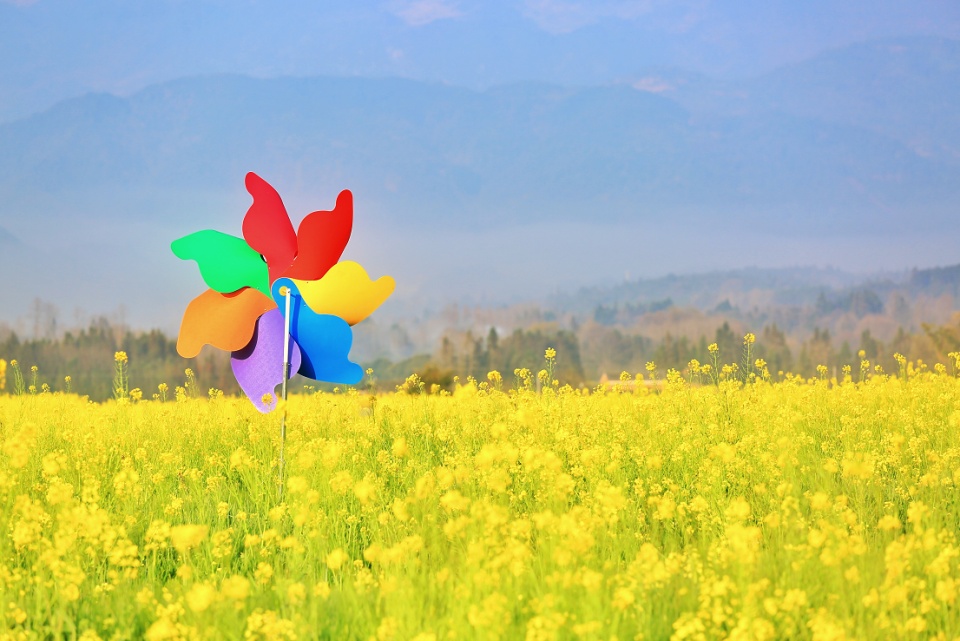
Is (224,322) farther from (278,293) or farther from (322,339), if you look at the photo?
(322,339)

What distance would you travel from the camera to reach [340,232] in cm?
721


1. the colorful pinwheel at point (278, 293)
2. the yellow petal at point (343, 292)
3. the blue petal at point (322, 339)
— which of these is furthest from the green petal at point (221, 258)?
the yellow petal at point (343, 292)

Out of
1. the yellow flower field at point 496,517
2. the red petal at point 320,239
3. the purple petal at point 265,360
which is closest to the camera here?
the yellow flower field at point 496,517

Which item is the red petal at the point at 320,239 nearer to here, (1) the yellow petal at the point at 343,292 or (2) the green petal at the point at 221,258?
(1) the yellow petal at the point at 343,292

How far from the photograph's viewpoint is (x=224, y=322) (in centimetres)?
726

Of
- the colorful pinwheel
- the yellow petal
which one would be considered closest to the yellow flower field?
the colorful pinwheel

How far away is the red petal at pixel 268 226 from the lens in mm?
7188

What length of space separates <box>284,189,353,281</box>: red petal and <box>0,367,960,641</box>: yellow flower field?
139cm

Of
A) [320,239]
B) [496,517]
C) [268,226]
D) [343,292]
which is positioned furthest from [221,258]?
[496,517]

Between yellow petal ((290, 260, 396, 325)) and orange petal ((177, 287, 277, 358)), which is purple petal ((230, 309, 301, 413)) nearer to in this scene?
orange petal ((177, 287, 277, 358))

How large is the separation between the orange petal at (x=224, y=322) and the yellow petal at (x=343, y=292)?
37 centimetres

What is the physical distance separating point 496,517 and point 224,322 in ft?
12.5

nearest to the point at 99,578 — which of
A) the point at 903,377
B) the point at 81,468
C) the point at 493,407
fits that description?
the point at 81,468

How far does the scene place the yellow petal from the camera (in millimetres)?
7195
